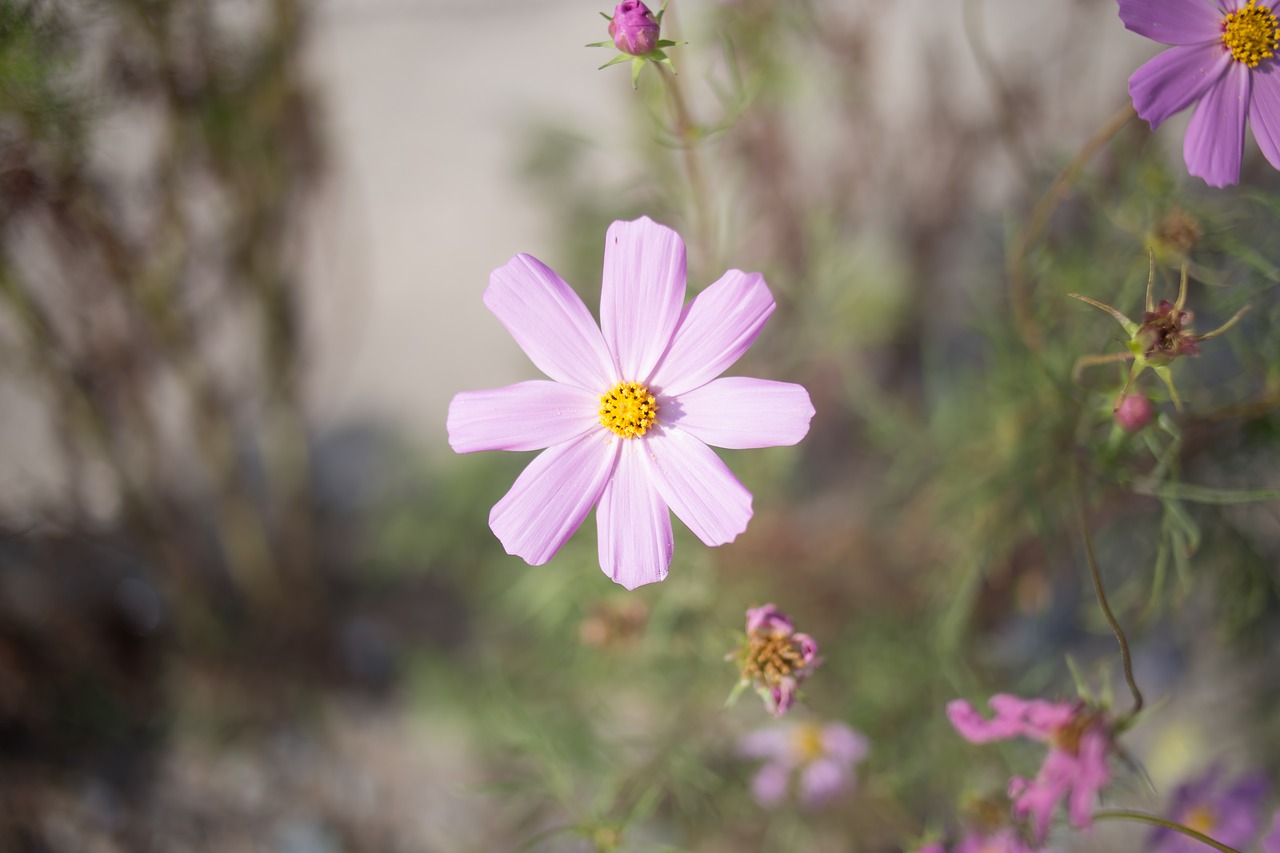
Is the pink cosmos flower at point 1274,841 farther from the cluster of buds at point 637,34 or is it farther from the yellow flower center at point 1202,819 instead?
the cluster of buds at point 637,34

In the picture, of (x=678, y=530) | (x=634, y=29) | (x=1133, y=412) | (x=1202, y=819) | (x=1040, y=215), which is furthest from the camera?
(x=678, y=530)

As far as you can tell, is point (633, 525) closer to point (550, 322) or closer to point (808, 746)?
point (550, 322)

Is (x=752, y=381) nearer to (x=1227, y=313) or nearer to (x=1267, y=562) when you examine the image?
(x=1227, y=313)

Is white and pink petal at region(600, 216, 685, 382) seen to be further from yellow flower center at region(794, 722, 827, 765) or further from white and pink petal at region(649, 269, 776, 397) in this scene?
yellow flower center at region(794, 722, 827, 765)

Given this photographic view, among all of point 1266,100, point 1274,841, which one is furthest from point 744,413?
point 1274,841

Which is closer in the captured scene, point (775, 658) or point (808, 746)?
point (775, 658)

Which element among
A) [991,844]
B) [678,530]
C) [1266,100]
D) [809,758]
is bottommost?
[991,844]

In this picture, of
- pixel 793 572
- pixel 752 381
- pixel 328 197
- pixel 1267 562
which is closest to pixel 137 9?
pixel 328 197

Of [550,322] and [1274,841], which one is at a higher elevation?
[550,322]
